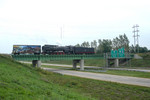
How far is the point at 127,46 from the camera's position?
384ft

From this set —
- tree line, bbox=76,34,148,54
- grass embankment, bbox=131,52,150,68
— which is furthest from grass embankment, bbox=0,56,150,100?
tree line, bbox=76,34,148,54

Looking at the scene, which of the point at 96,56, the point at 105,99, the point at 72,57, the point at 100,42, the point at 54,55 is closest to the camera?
the point at 105,99

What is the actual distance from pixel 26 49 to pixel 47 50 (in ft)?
31.1

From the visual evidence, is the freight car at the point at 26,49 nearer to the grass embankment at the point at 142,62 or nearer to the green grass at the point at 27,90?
the green grass at the point at 27,90

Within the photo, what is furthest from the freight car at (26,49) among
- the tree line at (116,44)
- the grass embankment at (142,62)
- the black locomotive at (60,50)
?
the tree line at (116,44)

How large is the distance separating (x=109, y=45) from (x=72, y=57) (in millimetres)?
68403

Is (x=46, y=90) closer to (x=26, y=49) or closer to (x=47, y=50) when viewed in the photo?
(x=26, y=49)

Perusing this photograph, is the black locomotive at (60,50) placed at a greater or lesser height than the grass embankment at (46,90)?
greater

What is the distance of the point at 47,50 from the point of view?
60.0 m

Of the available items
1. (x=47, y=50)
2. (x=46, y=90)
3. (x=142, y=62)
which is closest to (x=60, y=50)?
(x=47, y=50)

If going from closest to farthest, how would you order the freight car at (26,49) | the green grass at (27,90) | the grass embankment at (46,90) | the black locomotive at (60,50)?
the green grass at (27,90) → the grass embankment at (46,90) → the freight car at (26,49) → the black locomotive at (60,50)

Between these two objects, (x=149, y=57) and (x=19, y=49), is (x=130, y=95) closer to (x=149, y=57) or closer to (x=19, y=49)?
(x=19, y=49)

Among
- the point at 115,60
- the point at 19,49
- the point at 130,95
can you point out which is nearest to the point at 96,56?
the point at 115,60

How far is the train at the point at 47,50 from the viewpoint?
51331 millimetres
